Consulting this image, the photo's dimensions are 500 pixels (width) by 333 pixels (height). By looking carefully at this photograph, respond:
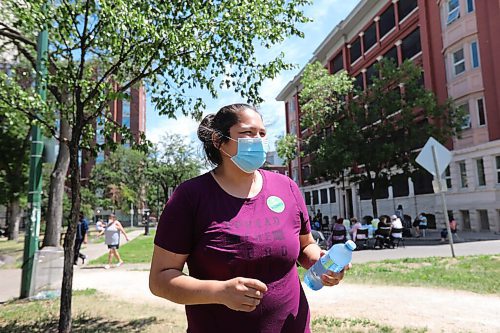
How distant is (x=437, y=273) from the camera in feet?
30.4

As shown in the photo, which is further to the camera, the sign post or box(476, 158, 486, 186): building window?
box(476, 158, 486, 186): building window

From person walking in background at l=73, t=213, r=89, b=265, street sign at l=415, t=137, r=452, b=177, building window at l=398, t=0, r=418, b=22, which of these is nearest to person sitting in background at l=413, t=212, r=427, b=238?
street sign at l=415, t=137, r=452, b=177

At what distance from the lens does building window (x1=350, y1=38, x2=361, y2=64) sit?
3753 centimetres

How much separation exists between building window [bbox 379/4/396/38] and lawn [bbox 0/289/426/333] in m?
30.6

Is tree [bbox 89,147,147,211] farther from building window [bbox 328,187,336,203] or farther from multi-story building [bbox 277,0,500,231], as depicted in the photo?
multi-story building [bbox 277,0,500,231]

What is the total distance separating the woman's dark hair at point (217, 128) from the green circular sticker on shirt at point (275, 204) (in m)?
0.38

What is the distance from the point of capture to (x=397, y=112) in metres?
22.2

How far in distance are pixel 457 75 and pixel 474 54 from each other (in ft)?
4.83

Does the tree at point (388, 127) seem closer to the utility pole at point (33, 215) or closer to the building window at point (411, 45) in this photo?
the building window at point (411, 45)

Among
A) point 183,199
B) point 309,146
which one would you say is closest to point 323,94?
point 309,146

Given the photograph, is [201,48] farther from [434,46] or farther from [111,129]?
[434,46]

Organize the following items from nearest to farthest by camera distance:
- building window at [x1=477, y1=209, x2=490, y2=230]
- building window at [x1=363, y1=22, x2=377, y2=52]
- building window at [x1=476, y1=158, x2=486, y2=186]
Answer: building window at [x1=477, y1=209, x2=490, y2=230] → building window at [x1=476, y1=158, x2=486, y2=186] → building window at [x1=363, y1=22, x2=377, y2=52]

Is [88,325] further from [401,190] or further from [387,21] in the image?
[387,21]

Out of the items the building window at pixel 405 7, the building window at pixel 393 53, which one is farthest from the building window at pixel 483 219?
the building window at pixel 405 7
